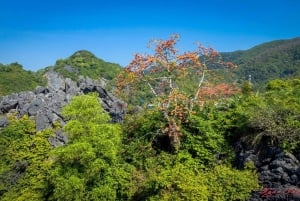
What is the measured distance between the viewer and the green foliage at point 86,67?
125 meters

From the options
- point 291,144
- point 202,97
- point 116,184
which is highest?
point 202,97

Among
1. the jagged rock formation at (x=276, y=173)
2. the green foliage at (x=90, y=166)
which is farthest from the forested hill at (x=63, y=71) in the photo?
the jagged rock formation at (x=276, y=173)

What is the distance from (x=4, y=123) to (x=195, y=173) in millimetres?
16906

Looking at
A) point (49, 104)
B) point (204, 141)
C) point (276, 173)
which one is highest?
point (49, 104)

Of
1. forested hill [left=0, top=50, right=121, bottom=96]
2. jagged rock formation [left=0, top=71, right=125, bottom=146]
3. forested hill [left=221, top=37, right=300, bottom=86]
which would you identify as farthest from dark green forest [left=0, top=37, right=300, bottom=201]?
forested hill [left=221, top=37, right=300, bottom=86]

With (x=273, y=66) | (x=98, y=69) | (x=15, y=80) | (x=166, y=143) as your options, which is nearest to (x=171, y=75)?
(x=166, y=143)

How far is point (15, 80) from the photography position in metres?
93.9

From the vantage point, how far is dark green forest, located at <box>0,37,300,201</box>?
18453mm

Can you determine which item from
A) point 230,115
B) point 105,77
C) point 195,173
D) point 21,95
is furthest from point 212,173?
point 105,77

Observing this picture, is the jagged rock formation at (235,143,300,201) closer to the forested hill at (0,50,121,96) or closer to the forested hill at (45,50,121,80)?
the forested hill at (0,50,121,96)

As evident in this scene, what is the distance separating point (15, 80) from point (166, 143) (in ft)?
257

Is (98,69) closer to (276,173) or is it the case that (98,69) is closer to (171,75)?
(171,75)

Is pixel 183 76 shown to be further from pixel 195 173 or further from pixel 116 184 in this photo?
pixel 116 184

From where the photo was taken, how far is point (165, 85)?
76.6ft
